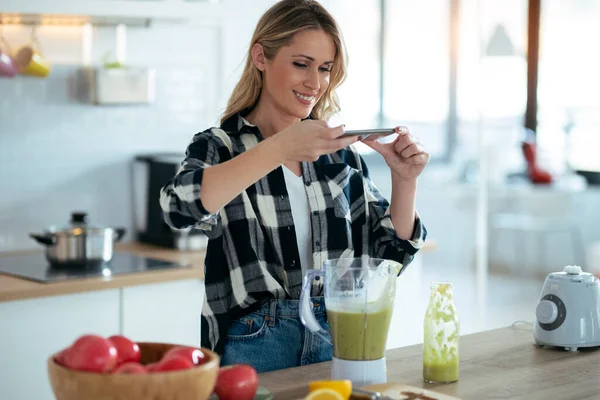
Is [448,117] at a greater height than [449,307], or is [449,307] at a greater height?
[448,117]

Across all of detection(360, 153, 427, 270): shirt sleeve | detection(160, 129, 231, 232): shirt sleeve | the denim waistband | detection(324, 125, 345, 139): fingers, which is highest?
detection(324, 125, 345, 139): fingers

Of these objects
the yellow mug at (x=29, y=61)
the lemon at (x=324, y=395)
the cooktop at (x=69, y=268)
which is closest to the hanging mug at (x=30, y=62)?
the yellow mug at (x=29, y=61)

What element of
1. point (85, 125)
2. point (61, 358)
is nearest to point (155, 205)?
point (85, 125)

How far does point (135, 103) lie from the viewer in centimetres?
347

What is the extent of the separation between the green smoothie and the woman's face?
0.54m

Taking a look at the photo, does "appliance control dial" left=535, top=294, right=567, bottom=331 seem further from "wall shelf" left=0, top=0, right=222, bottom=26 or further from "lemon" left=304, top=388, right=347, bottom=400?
"wall shelf" left=0, top=0, right=222, bottom=26

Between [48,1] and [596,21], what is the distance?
5.45 meters

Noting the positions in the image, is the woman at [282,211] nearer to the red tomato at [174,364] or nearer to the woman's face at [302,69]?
the woman's face at [302,69]

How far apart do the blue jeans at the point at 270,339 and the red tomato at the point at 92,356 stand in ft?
2.01

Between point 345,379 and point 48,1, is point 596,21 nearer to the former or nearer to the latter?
point 48,1

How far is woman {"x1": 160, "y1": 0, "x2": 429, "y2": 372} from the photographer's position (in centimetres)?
184

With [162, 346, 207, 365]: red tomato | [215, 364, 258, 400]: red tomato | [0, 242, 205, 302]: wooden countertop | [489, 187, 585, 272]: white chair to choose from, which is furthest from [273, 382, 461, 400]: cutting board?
[489, 187, 585, 272]: white chair

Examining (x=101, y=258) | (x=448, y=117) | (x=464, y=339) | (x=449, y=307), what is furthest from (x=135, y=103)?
(x=448, y=117)

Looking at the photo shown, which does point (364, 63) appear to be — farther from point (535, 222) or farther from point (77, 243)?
point (77, 243)
